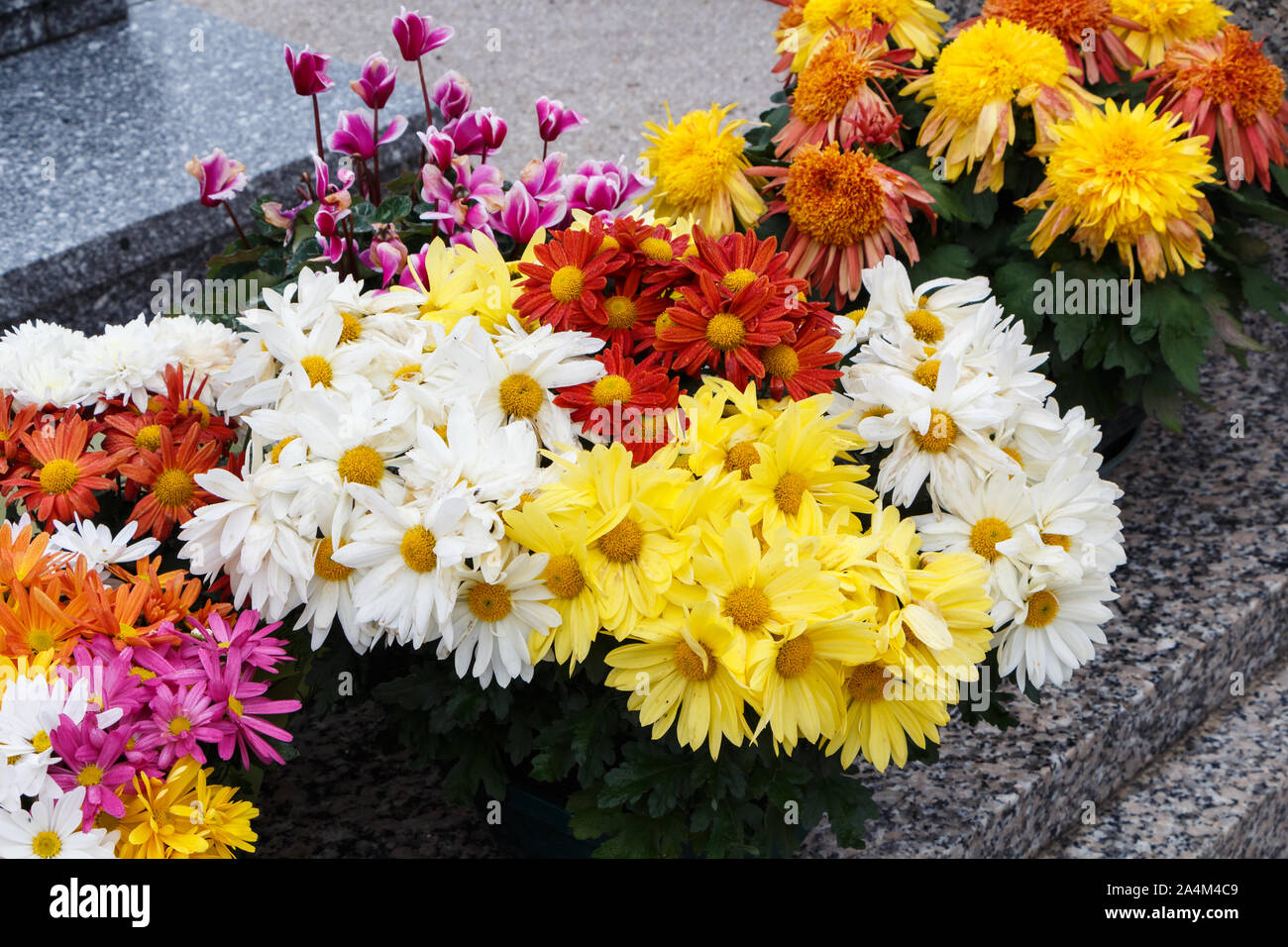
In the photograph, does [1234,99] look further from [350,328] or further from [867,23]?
[350,328]

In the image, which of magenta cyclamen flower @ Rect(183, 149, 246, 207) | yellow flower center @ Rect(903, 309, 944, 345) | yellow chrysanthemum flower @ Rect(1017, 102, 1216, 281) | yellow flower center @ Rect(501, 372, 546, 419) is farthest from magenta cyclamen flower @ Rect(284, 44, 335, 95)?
yellow chrysanthemum flower @ Rect(1017, 102, 1216, 281)

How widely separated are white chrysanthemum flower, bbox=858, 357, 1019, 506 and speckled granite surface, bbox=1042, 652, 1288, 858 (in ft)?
3.09

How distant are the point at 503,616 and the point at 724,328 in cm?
40

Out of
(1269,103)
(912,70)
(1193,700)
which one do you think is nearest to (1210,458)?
(1193,700)

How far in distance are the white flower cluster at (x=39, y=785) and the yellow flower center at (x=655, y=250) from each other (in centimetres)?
75

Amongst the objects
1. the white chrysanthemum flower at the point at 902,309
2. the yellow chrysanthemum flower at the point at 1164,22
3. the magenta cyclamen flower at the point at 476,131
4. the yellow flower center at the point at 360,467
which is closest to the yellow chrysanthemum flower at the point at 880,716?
the white chrysanthemum flower at the point at 902,309

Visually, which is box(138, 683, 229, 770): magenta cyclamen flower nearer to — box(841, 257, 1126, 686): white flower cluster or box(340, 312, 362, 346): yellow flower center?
box(340, 312, 362, 346): yellow flower center

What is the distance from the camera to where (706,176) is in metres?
2.03

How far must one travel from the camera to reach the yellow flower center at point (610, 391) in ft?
4.37

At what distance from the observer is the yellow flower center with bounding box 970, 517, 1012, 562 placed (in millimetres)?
1367

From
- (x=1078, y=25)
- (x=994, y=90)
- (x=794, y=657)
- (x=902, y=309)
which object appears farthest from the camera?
(x=1078, y=25)

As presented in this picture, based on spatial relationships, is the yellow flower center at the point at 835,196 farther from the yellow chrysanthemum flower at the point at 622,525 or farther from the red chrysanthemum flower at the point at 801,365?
the yellow chrysanthemum flower at the point at 622,525

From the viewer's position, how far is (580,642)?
4.11 feet

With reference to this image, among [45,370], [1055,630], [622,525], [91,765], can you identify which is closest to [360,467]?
[622,525]
